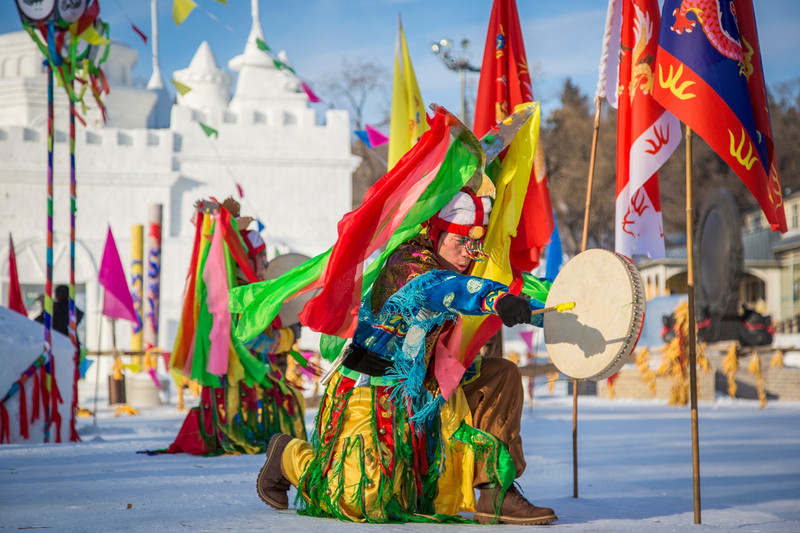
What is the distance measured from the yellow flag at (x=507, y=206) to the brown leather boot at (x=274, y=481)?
0.85 meters

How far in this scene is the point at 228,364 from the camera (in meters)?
5.66

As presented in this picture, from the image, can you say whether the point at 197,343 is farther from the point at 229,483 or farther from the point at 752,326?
the point at 752,326

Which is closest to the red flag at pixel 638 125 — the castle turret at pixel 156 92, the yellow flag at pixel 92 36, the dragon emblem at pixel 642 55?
the dragon emblem at pixel 642 55

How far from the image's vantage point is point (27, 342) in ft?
19.8

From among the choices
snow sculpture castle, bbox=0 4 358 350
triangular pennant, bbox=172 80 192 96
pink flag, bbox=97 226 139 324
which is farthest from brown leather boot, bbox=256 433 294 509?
snow sculpture castle, bbox=0 4 358 350

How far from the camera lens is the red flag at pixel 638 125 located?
3.88 metres

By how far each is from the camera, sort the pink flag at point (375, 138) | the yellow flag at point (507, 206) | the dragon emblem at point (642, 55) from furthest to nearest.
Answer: the pink flag at point (375, 138), the dragon emblem at point (642, 55), the yellow flag at point (507, 206)

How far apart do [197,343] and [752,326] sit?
1084 cm

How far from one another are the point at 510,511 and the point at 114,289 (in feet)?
25.9

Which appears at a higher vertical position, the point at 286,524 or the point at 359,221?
the point at 359,221

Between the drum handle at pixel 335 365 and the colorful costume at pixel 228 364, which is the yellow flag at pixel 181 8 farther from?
the drum handle at pixel 335 365

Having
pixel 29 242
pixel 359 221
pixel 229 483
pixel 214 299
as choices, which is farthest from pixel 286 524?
pixel 29 242

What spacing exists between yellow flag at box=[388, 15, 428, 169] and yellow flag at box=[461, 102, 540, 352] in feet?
13.6

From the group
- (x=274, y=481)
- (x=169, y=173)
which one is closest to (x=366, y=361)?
(x=274, y=481)
